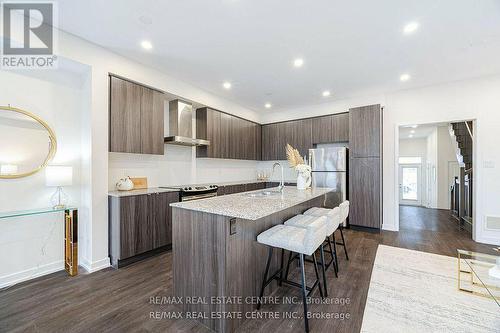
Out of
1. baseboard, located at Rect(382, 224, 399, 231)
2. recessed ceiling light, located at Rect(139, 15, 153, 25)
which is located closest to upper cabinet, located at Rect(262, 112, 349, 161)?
baseboard, located at Rect(382, 224, 399, 231)

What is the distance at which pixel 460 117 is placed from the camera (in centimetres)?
393

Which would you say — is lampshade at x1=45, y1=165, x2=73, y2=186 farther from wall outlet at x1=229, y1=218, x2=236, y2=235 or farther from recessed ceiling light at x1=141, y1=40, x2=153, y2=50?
wall outlet at x1=229, y1=218, x2=236, y2=235

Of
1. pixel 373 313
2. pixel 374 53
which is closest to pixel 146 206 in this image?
pixel 373 313

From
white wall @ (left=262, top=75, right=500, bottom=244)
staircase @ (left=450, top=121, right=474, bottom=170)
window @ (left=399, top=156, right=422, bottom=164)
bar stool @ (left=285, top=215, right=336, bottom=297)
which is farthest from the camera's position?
window @ (left=399, top=156, right=422, bottom=164)

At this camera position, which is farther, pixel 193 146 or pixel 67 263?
pixel 193 146

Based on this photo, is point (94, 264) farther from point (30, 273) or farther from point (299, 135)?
point (299, 135)

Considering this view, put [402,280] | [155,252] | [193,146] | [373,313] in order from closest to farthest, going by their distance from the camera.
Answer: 1. [373,313]
2. [402,280]
3. [155,252]
4. [193,146]

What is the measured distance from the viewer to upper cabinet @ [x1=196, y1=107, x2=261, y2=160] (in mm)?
4555

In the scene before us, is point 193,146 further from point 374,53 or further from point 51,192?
point 374,53

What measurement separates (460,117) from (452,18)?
248 cm

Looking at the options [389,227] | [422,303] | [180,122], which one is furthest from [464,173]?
[180,122]

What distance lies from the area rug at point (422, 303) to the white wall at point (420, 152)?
571 centimetres

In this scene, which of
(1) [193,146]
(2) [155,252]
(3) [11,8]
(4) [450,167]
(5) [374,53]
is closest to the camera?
(3) [11,8]

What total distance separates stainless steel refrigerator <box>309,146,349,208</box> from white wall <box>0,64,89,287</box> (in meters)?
4.25
